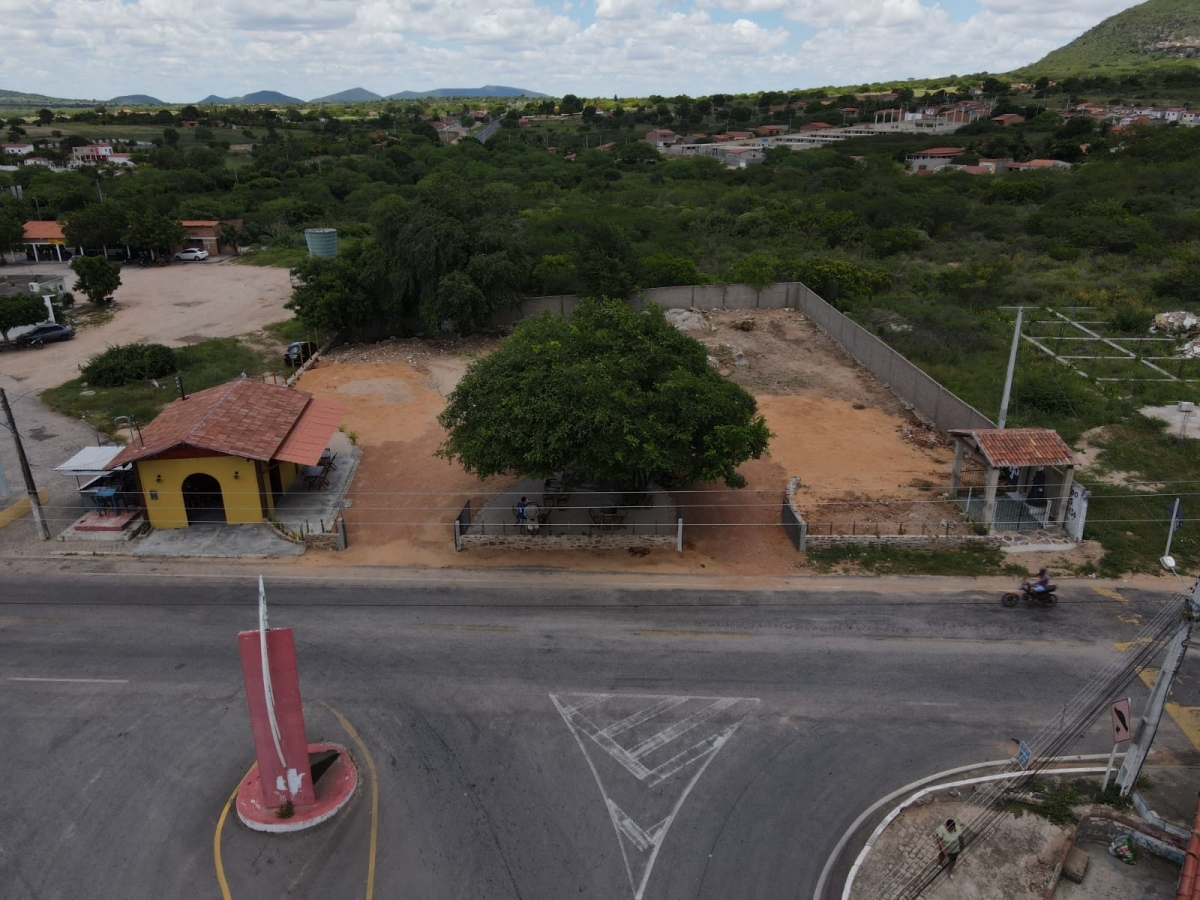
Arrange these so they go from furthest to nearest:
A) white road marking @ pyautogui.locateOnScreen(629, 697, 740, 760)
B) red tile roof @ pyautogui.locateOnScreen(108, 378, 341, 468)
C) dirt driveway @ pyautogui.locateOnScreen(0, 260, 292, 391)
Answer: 1. dirt driveway @ pyautogui.locateOnScreen(0, 260, 292, 391)
2. red tile roof @ pyautogui.locateOnScreen(108, 378, 341, 468)
3. white road marking @ pyautogui.locateOnScreen(629, 697, 740, 760)

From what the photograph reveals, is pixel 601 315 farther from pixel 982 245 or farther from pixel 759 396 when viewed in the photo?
pixel 982 245

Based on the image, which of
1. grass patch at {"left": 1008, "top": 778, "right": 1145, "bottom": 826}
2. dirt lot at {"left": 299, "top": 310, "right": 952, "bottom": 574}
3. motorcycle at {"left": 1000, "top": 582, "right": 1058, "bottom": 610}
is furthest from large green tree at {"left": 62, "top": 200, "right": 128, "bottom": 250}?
grass patch at {"left": 1008, "top": 778, "right": 1145, "bottom": 826}

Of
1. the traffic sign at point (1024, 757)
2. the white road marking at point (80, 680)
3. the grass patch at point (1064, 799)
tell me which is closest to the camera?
the grass patch at point (1064, 799)

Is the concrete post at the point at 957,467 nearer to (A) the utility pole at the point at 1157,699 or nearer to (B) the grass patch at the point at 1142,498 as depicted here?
(B) the grass patch at the point at 1142,498

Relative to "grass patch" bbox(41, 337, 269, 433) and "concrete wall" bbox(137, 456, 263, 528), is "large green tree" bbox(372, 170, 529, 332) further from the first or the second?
"concrete wall" bbox(137, 456, 263, 528)

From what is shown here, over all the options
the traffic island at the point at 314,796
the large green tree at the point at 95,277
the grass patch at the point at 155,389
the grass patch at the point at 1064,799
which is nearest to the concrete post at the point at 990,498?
the grass patch at the point at 1064,799

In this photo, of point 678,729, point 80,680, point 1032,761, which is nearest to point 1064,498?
point 1032,761

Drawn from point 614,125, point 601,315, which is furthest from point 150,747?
point 614,125
